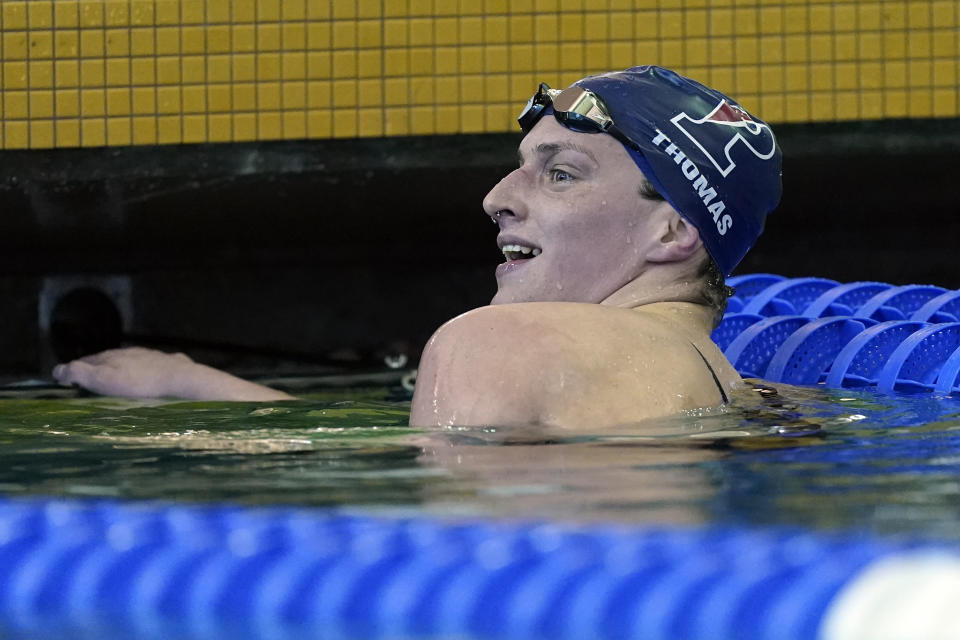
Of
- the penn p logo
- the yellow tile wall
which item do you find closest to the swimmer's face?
the penn p logo

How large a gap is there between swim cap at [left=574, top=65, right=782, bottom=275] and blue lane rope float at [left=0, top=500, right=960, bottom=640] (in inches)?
65.5

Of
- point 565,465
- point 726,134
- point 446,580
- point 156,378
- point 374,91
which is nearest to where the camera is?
point 446,580

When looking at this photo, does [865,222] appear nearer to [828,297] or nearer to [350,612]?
[828,297]

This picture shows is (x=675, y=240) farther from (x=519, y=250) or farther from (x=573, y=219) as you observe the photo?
(x=519, y=250)

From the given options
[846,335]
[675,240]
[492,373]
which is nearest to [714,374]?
[675,240]

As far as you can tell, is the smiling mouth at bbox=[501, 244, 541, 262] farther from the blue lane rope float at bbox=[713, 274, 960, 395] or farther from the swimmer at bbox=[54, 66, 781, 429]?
the blue lane rope float at bbox=[713, 274, 960, 395]

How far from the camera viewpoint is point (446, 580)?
5.15 feet

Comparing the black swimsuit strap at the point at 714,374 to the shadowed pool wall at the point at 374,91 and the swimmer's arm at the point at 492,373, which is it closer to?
the swimmer's arm at the point at 492,373

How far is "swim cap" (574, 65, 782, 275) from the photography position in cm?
319

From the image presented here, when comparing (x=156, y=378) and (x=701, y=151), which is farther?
(x=156, y=378)

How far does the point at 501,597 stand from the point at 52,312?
16.3ft

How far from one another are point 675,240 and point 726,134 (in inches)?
11.6

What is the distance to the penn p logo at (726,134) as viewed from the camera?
10.6 feet

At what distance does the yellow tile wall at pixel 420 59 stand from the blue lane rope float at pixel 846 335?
141 cm
